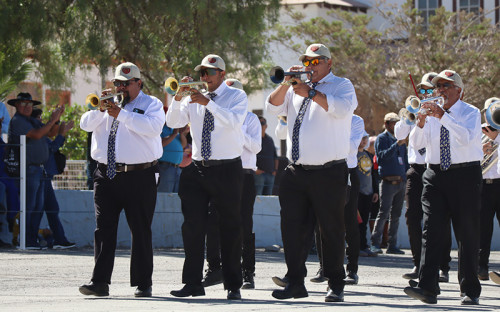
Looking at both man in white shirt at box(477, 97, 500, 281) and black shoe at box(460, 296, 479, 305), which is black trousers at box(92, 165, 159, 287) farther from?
man in white shirt at box(477, 97, 500, 281)

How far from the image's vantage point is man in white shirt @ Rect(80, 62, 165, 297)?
10305 millimetres

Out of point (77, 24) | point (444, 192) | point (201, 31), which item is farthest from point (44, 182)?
point (444, 192)

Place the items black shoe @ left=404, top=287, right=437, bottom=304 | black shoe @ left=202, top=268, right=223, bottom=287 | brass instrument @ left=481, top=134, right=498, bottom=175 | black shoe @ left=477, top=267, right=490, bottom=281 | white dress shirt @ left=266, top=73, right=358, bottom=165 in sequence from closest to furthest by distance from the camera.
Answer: white dress shirt @ left=266, top=73, right=358, bottom=165, black shoe @ left=404, top=287, right=437, bottom=304, black shoe @ left=202, top=268, right=223, bottom=287, brass instrument @ left=481, top=134, right=498, bottom=175, black shoe @ left=477, top=267, right=490, bottom=281

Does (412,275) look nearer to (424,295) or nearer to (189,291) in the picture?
(424,295)

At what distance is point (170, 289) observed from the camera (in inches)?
437

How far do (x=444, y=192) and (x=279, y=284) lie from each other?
2.22 metres

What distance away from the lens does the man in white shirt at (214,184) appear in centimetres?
1020

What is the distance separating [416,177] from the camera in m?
12.2

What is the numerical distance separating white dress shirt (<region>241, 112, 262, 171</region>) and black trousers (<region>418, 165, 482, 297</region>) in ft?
8.42

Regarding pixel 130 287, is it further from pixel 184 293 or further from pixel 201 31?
pixel 201 31

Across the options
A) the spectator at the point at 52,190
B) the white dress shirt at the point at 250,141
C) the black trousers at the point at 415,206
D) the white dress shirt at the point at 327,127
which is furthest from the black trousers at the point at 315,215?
the spectator at the point at 52,190

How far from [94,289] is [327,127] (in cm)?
259

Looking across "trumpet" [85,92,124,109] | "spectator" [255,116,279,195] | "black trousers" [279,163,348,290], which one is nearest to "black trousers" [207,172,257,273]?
"black trousers" [279,163,348,290]

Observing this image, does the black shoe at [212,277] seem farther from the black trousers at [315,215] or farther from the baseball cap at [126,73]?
the baseball cap at [126,73]
